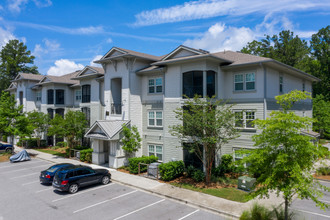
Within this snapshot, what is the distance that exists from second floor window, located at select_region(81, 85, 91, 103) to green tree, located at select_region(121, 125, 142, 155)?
10.4 m

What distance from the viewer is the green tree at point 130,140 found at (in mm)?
22469

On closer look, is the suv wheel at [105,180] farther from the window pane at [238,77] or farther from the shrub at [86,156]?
the window pane at [238,77]

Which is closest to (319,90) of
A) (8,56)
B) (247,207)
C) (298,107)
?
(298,107)

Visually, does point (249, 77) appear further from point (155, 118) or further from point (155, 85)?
point (155, 118)

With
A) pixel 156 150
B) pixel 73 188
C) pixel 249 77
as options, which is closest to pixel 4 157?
pixel 73 188

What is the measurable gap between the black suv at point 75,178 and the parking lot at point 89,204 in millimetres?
480

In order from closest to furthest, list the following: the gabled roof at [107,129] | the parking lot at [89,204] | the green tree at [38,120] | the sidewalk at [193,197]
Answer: the parking lot at [89,204]
the sidewalk at [193,197]
the gabled roof at [107,129]
the green tree at [38,120]

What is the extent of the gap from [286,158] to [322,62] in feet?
149

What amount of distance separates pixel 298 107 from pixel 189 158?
46.7ft

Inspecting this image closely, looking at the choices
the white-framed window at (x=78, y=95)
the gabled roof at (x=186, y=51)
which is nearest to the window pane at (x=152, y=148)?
the gabled roof at (x=186, y=51)

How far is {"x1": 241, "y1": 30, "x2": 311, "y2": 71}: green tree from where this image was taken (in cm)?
4700

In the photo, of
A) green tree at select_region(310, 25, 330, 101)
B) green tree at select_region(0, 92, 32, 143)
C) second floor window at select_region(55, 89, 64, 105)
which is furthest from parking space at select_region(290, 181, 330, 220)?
green tree at select_region(310, 25, 330, 101)

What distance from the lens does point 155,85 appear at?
23.8 meters

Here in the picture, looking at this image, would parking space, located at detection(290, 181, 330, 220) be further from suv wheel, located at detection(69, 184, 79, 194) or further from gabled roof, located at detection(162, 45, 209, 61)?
suv wheel, located at detection(69, 184, 79, 194)
